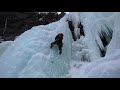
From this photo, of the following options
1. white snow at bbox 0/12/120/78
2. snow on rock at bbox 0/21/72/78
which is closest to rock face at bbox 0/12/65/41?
white snow at bbox 0/12/120/78

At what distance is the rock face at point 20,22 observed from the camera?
13.1m

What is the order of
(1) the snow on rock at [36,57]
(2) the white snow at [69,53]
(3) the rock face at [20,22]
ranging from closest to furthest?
(2) the white snow at [69,53]
(1) the snow on rock at [36,57]
(3) the rock face at [20,22]

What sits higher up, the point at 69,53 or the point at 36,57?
the point at 69,53

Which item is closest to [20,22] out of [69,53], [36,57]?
[69,53]

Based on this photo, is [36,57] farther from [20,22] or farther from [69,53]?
[20,22]

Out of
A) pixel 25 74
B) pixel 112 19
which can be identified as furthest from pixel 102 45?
pixel 25 74

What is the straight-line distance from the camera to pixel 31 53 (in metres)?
7.91

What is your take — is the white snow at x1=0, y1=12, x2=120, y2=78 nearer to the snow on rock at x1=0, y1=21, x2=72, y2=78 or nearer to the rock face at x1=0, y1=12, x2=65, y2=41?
the snow on rock at x1=0, y1=21, x2=72, y2=78

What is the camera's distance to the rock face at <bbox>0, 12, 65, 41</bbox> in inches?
518

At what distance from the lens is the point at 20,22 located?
47.2 ft

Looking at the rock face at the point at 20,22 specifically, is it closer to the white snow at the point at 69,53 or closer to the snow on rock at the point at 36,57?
the white snow at the point at 69,53

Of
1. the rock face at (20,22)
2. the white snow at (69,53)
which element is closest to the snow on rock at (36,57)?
the white snow at (69,53)
